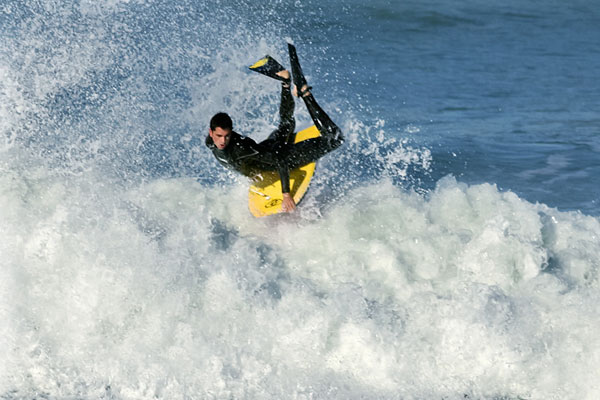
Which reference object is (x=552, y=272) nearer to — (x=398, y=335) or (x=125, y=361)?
(x=398, y=335)

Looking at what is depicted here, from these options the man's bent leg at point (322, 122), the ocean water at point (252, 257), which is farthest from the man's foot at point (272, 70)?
the ocean water at point (252, 257)

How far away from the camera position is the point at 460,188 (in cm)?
695

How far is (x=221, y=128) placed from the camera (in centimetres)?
568

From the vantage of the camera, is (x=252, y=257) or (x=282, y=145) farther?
(x=282, y=145)

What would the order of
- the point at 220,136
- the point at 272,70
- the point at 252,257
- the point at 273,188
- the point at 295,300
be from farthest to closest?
the point at 273,188 < the point at 272,70 < the point at 252,257 < the point at 220,136 < the point at 295,300

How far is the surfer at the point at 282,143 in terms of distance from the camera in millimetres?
5871

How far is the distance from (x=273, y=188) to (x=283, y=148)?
15.9 inches

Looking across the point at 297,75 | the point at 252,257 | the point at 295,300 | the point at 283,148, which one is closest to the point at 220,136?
the point at 283,148

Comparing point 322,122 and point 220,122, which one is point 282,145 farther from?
point 220,122

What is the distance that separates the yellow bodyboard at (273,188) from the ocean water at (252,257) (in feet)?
0.80

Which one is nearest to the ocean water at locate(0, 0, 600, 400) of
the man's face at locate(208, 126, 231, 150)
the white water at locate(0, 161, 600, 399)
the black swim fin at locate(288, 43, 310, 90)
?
the white water at locate(0, 161, 600, 399)

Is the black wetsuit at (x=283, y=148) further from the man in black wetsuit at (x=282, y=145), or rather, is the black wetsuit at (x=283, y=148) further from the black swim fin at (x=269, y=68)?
the black swim fin at (x=269, y=68)

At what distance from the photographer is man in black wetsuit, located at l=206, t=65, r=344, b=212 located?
583 centimetres

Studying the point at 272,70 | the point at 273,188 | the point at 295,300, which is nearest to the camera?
the point at 295,300
